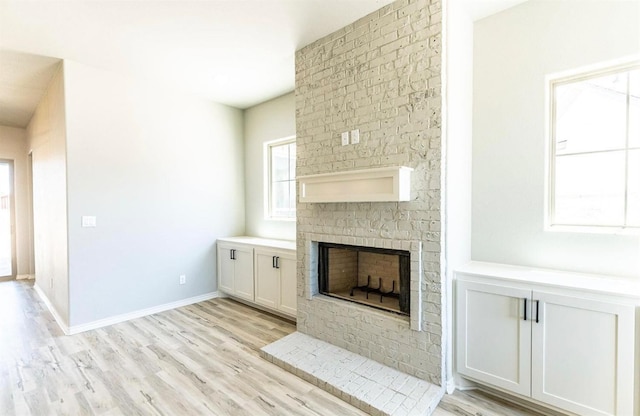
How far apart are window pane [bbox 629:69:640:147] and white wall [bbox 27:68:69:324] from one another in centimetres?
495

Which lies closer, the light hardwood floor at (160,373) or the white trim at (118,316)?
the light hardwood floor at (160,373)

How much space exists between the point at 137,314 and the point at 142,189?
1.52 metres

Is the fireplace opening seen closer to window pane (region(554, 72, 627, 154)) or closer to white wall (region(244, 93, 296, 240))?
white wall (region(244, 93, 296, 240))

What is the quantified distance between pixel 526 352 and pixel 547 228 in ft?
3.10

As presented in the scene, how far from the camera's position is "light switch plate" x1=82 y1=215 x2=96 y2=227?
3338mm

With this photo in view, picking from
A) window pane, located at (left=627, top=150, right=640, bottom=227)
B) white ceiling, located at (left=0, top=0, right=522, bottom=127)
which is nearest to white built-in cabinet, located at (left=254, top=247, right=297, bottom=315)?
white ceiling, located at (left=0, top=0, right=522, bottom=127)

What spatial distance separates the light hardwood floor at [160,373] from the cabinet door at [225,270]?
0.66 metres

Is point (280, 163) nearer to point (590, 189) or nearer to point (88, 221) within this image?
point (88, 221)

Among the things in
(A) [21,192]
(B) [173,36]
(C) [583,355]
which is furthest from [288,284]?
(A) [21,192]

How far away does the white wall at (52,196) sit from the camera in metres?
3.36

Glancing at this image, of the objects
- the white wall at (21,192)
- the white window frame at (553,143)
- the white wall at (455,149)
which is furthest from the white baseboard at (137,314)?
the white window frame at (553,143)

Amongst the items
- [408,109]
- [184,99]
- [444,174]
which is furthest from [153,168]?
[444,174]

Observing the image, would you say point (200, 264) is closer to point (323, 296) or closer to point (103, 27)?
point (323, 296)

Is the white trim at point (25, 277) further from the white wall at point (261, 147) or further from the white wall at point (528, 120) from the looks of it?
the white wall at point (528, 120)
